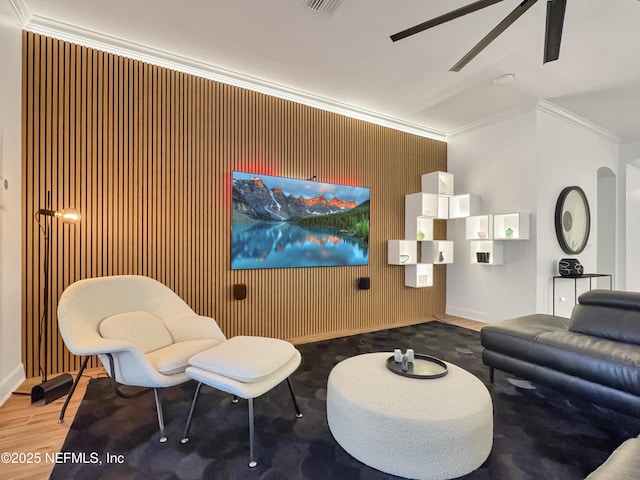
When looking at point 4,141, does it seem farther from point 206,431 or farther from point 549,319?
point 549,319

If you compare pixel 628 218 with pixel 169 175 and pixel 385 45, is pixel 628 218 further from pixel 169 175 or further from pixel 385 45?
pixel 169 175

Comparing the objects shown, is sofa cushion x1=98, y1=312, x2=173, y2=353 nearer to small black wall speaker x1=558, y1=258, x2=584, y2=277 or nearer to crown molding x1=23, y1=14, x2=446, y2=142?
crown molding x1=23, y1=14, x2=446, y2=142

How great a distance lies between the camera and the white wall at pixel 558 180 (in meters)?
4.23

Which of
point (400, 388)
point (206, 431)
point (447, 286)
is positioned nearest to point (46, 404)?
point (206, 431)

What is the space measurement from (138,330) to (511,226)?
4.50 meters

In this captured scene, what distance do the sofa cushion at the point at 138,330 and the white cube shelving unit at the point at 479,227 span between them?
4169 millimetres

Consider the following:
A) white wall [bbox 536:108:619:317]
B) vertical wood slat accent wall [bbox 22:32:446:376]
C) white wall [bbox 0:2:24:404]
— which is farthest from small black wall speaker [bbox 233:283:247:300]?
white wall [bbox 536:108:619:317]

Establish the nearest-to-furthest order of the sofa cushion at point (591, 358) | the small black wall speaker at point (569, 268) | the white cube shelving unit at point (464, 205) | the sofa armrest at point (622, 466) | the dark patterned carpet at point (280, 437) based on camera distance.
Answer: the sofa armrest at point (622, 466) < the dark patterned carpet at point (280, 437) < the sofa cushion at point (591, 358) < the small black wall speaker at point (569, 268) < the white cube shelving unit at point (464, 205)

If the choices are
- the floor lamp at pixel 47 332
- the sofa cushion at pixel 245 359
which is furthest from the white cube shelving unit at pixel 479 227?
the floor lamp at pixel 47 332

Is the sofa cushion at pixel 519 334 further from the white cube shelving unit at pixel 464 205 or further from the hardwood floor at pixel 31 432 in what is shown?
the hardwood floor at pixel 31 432

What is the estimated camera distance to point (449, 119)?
4.81 m

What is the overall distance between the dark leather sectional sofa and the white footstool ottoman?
1775 mm

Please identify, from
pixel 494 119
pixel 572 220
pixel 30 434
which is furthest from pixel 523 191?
pixel 30 434

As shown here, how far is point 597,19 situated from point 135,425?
469 centimetres
